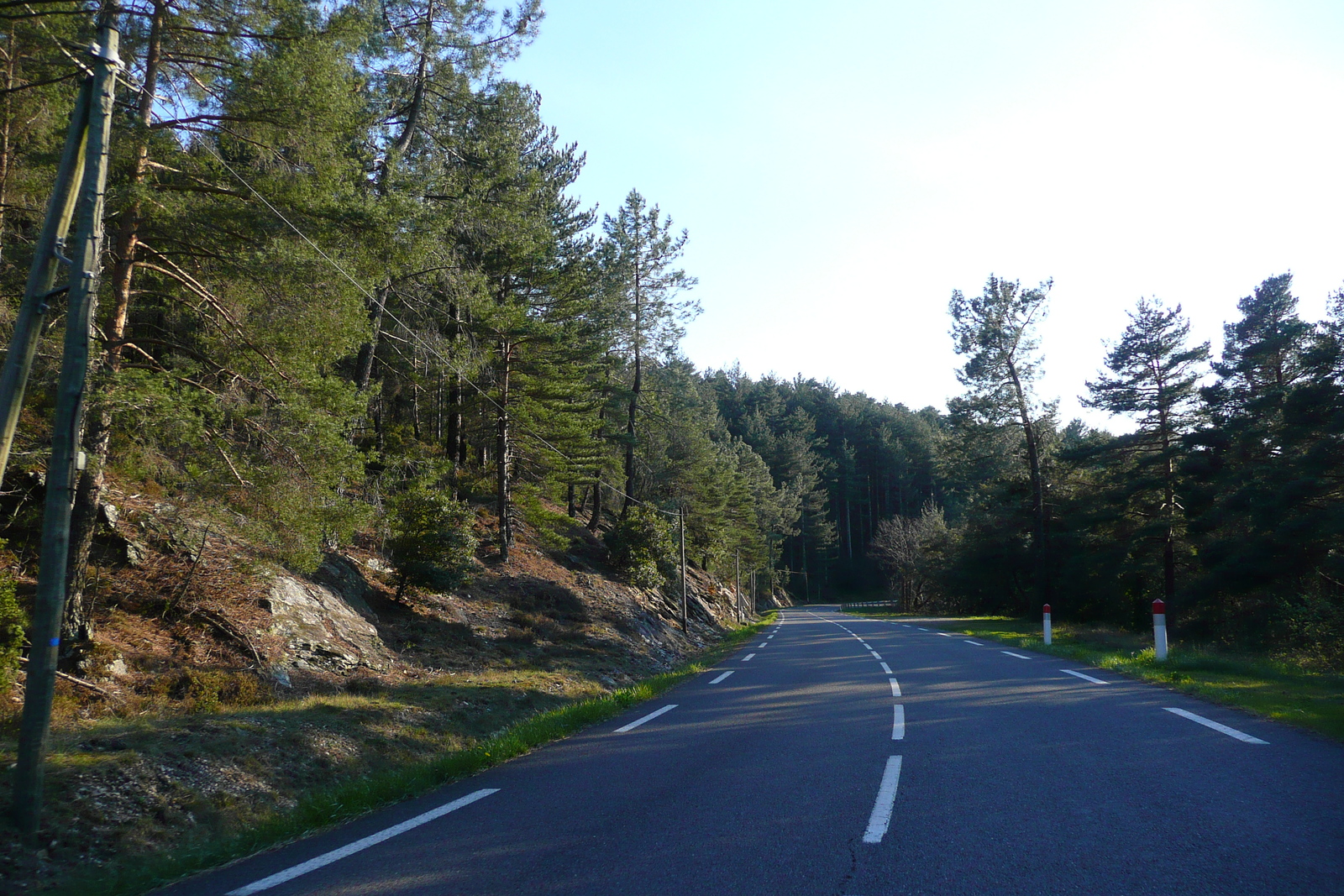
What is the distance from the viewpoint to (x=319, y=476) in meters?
10.4

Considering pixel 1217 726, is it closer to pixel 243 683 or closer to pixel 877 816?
pixel 877 816

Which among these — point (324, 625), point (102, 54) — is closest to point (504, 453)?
point (324, 625)

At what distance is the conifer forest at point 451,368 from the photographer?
9539 mm

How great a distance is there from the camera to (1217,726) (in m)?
7.72

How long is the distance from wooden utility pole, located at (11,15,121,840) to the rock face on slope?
6.83 metres

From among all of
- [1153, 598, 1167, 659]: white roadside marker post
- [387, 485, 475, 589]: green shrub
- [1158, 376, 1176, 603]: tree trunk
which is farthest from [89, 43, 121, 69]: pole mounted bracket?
[1158, 376, 1176, 603]: tree trunk

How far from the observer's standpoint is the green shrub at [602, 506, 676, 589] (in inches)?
1235

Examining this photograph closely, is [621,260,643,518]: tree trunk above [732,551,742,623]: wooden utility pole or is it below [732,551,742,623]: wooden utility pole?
above

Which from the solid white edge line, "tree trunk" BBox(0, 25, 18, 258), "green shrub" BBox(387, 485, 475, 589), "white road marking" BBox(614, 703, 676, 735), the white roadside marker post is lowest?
"white road marking" BBox(614, 703, 676, 735)

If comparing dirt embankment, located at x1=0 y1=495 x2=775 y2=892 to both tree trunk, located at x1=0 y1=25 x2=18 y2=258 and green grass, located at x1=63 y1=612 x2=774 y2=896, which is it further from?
tree trunk, located at x1=0 y1=25 x2=18 y2=258

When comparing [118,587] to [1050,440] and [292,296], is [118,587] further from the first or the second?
[1050,440]

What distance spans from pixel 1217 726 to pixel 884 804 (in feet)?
15.8

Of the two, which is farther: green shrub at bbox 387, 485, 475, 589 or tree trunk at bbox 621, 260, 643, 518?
tree trunk at bbox 621, 260, 643, 518

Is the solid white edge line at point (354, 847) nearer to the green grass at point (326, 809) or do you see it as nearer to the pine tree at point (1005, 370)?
the green grass at point (326, 809)
